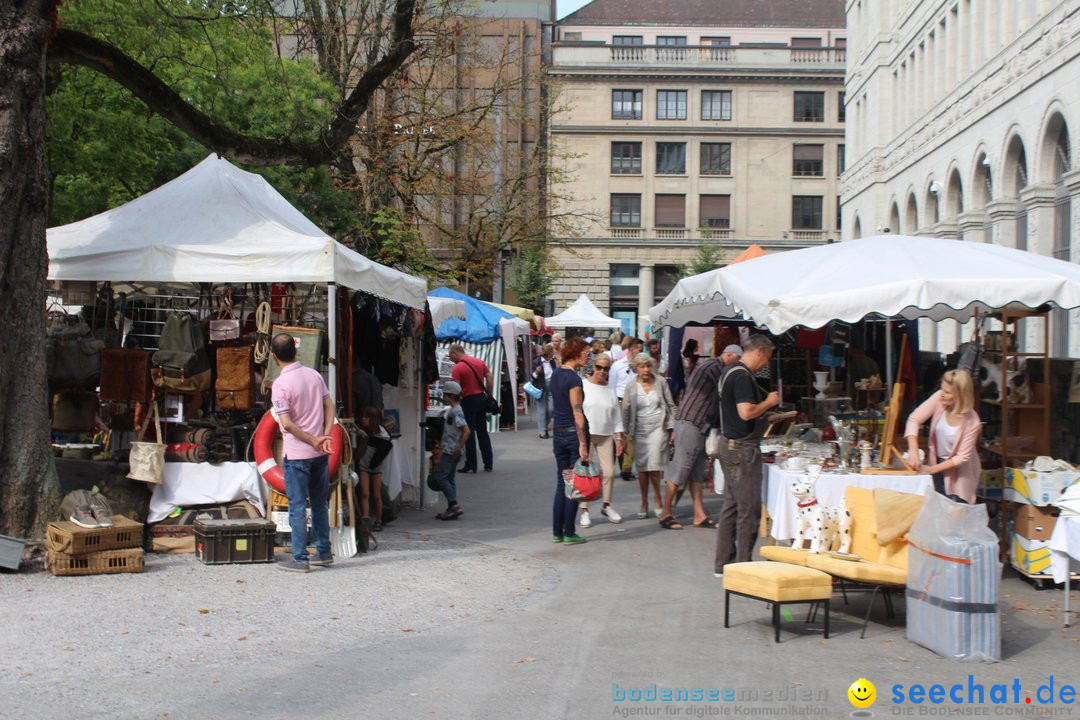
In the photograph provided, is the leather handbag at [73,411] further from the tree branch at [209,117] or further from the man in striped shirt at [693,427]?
the man in striped shirt at [693,427]

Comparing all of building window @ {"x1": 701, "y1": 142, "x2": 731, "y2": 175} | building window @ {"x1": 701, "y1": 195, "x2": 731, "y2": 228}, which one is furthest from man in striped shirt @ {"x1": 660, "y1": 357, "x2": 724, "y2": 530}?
building window @ {"x1": 701, "y1": 142, "x2": 731, "y2": 175}

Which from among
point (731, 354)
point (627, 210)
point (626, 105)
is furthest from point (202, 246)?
point (626, 105)

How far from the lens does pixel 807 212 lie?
65.2 meters

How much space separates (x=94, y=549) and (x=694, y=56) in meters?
60.4

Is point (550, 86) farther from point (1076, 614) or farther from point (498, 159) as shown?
point (1076, 614)

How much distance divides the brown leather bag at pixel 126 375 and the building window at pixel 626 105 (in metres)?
56.8

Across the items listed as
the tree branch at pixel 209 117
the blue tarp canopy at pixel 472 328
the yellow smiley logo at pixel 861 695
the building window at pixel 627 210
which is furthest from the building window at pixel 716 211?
the yellow smiley logo at pixel 861 695

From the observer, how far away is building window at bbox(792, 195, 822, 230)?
214 ft

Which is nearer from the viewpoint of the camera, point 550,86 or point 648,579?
point 648,579

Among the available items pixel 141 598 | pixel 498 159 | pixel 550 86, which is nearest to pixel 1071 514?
pixel 141 598

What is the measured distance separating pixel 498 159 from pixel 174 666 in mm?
27096

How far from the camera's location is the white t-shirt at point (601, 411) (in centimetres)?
1259

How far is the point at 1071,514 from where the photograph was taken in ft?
26.8

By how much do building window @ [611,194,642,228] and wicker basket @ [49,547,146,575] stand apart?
5710 cm
